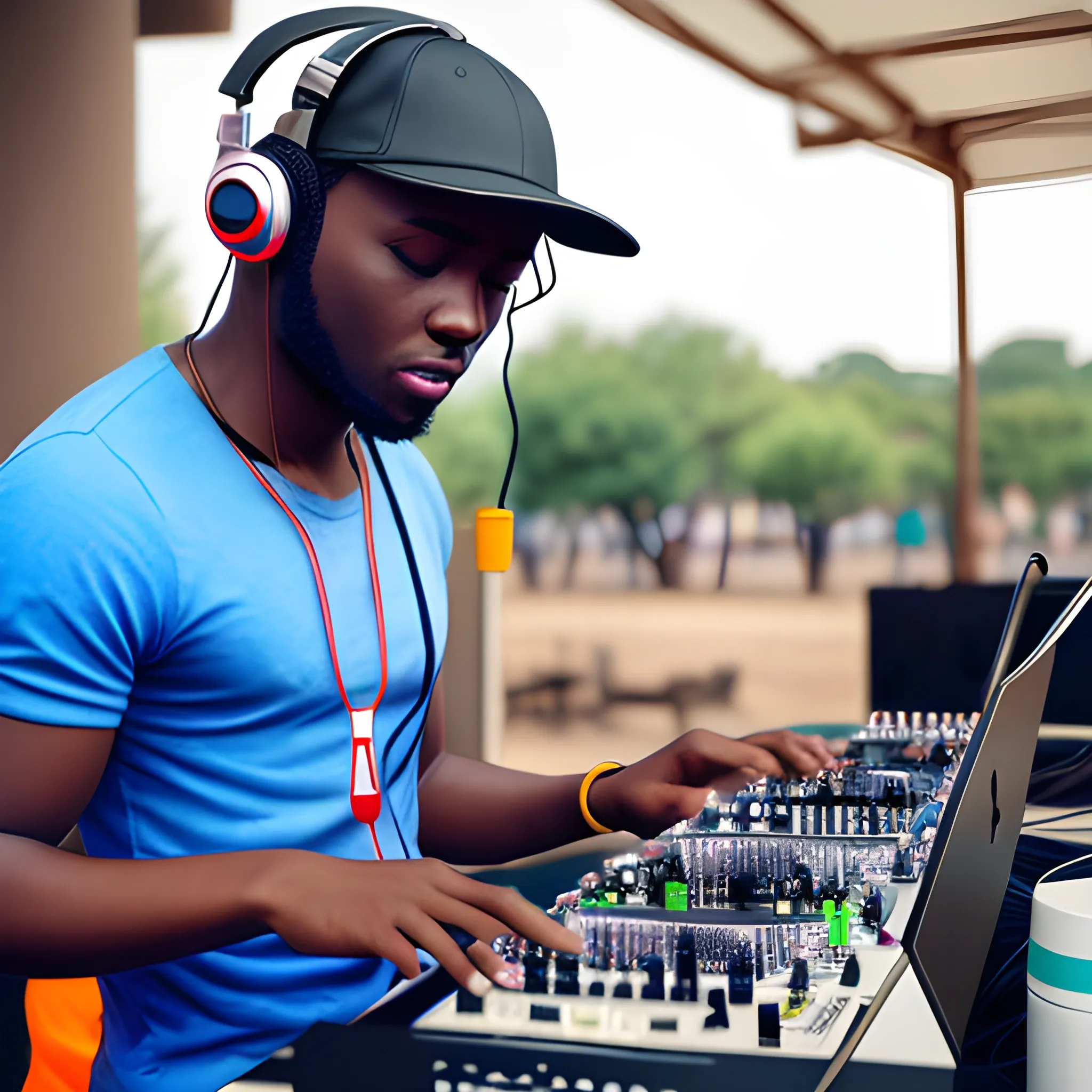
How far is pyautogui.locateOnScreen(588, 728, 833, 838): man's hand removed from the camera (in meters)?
0.95

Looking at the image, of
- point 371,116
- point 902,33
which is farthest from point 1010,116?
point 371,116

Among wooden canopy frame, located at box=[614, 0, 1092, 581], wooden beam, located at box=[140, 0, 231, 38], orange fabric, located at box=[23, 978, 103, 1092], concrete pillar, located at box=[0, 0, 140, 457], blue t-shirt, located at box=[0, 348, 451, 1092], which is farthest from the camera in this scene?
wooden canopy frame, located at box=[614, 0, 1092, 581]

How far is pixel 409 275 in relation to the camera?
794mm

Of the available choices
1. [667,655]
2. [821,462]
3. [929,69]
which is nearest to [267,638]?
[929,69]

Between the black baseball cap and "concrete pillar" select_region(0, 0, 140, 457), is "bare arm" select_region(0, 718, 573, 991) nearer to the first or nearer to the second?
the black baseball cap

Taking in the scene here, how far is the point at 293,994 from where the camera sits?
2.86 ft

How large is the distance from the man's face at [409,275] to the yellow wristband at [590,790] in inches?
15.5

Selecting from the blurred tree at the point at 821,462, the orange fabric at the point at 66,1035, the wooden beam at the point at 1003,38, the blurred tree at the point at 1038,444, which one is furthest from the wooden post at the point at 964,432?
the orange fabric at the point at 66,1035

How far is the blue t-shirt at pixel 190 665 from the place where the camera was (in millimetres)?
750

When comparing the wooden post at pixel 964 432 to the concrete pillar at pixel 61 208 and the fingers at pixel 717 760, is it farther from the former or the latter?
Result: the concrete pillar at pixel 61 208

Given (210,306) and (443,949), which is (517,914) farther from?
(210,306)

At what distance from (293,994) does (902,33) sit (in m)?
6.21

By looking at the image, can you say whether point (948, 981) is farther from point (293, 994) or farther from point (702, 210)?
point (702, 210)

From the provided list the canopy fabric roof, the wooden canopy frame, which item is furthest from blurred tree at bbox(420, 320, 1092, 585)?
the canopy fabric roof
